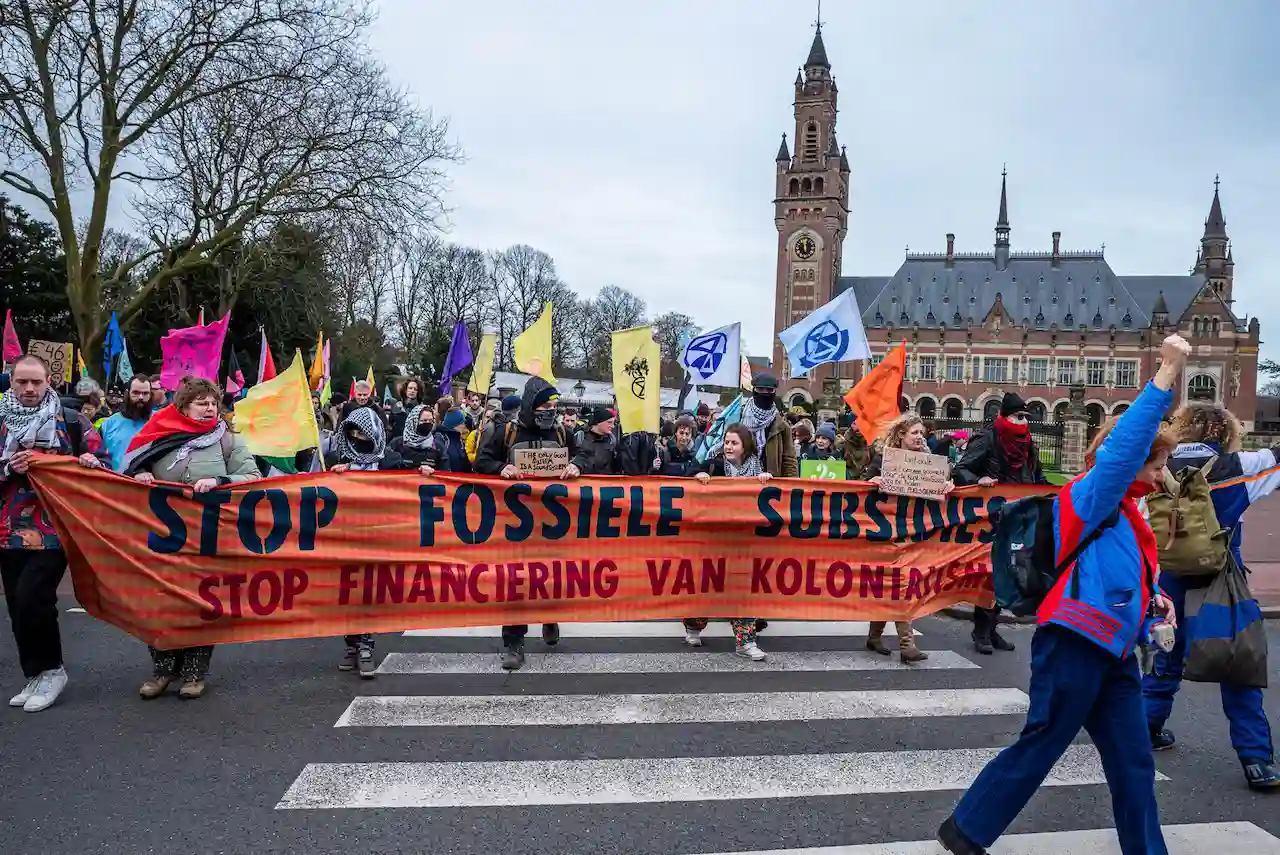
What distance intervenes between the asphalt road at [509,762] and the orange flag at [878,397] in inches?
104

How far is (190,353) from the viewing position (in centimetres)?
1147

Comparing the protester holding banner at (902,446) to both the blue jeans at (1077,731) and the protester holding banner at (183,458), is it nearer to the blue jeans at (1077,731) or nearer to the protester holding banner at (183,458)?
the blue jeans at (1077,731)

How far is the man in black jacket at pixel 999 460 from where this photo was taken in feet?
22.3

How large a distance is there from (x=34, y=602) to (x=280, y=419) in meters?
1.97

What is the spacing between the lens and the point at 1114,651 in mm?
3084

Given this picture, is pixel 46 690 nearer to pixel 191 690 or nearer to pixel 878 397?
pixel 191 690

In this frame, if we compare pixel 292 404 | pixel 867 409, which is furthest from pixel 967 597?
pixel 292 404

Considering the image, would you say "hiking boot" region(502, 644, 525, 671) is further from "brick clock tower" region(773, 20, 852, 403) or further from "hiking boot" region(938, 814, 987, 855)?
"brick clock tower" region(773, 20, 852, 403)

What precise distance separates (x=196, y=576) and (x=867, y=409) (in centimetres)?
576

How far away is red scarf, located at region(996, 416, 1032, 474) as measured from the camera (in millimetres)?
6785

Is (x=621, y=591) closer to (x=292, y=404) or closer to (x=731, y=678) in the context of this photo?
(x=731, y=678)

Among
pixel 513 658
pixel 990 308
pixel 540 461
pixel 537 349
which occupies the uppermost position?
pixel 990 308

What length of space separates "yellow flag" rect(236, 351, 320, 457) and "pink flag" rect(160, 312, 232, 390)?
516cm

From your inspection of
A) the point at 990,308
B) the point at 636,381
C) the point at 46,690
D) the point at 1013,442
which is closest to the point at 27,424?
the point at 46,690
